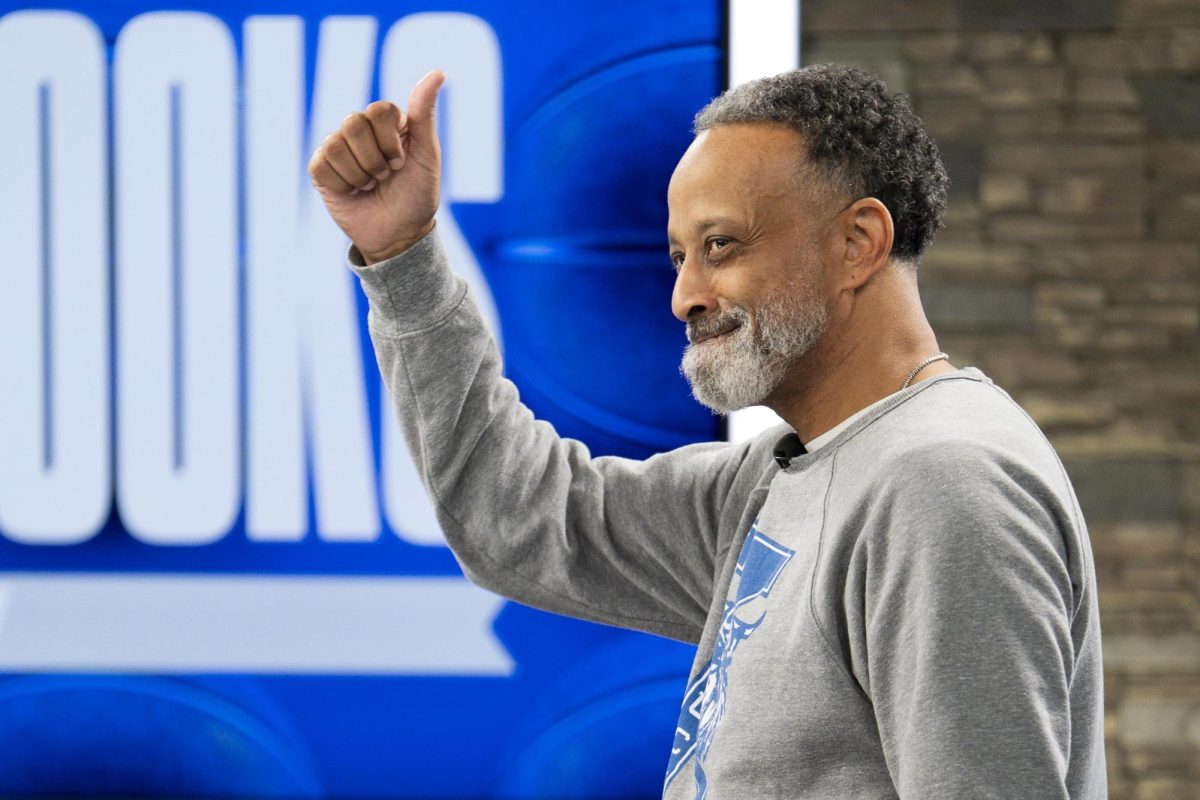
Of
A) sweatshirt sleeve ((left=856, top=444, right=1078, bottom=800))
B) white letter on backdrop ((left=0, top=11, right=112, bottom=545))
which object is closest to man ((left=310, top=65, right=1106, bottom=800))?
sweatshirt sleeve ((left=856, top=444, right=1078, bottom=800))

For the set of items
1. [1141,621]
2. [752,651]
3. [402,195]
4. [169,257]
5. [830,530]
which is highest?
[402,195]

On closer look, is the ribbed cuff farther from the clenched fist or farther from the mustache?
the mustache

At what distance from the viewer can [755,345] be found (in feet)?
3.32

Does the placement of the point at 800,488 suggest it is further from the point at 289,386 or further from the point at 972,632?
the point at 289,386

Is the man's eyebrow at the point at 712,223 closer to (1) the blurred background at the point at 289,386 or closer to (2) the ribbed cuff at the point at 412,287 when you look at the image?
(2) the ribbed cuff at the point at 412,287

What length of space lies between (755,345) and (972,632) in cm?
34

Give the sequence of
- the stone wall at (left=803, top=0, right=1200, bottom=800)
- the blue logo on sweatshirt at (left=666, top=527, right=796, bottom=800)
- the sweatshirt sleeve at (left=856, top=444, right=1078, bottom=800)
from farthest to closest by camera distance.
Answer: the stone wall at (left=803, top=0, right=1200, bottom=800) < the blue logo on sweatshirt at (left=666, top=527, right=796, bottom=800) < the sweatshirt sleeve at (left=856, top=444, right=1078, bottom=800)

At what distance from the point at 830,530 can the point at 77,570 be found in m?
1.42

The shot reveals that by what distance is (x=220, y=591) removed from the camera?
1.84 meters

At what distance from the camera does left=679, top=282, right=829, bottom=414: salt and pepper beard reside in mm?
1000

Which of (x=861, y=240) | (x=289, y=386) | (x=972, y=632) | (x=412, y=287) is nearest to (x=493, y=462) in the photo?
(x=412, y=287)

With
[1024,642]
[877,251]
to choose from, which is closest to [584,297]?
[877,251]

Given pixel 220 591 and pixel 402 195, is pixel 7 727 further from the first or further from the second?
pixel 402 195

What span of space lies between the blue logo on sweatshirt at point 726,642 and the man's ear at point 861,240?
241 mm
